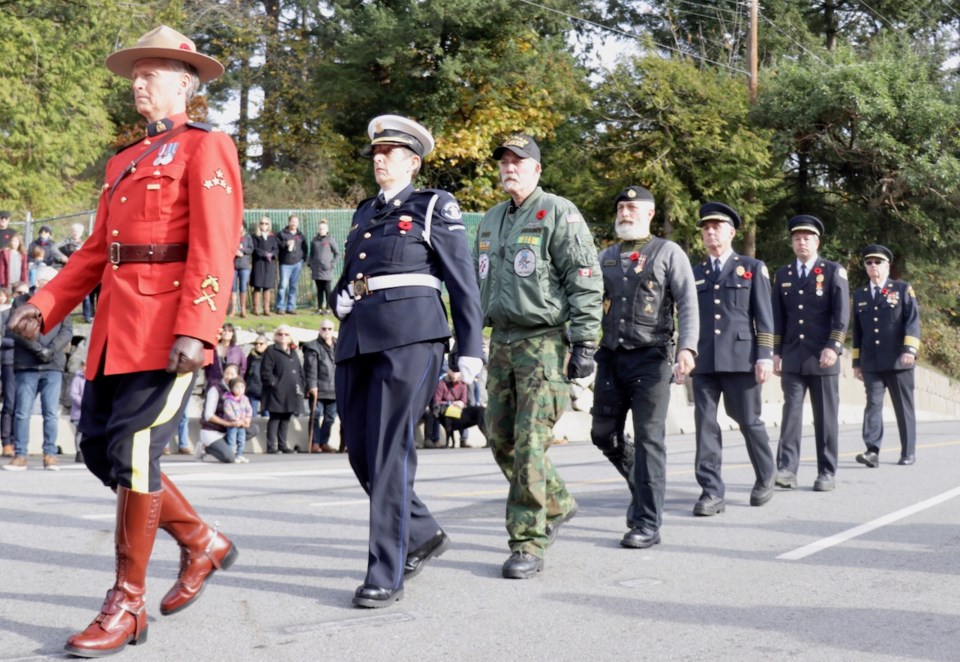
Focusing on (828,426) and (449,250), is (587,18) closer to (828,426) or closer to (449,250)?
(828,426)

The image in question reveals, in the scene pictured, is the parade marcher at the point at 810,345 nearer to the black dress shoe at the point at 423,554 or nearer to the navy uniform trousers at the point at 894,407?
the navy uniform trousers at the point at 894,407

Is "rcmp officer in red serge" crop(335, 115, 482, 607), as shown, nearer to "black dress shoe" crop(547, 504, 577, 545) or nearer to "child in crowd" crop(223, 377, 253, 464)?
"black dress shoe" crop(547, 504, 577, 545)

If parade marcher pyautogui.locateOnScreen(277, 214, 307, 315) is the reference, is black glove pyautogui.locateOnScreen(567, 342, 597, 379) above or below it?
below

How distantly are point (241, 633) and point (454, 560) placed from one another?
6.36 feet

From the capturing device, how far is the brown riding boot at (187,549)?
5.29 meters

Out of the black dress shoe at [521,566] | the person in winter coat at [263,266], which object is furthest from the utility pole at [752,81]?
the black dress shoe at [521,566]

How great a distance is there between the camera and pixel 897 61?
32.8m

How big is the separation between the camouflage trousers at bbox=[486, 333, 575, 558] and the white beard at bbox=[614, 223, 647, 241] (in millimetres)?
1314

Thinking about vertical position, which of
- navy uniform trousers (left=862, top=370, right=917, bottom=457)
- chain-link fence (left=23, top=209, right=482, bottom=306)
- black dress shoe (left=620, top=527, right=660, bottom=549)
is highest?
chain-link fence (left=23, top=209, right=482, bottom=306)

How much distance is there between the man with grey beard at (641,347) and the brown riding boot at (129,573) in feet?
10.6

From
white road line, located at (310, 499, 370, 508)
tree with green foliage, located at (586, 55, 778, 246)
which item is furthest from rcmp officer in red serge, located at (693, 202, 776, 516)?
tree with green foliage, located at (586, 55, 778, 246)

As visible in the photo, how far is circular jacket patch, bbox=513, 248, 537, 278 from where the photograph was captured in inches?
265

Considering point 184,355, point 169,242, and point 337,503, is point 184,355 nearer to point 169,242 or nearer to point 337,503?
point 169,242

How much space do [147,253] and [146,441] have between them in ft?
2.36
